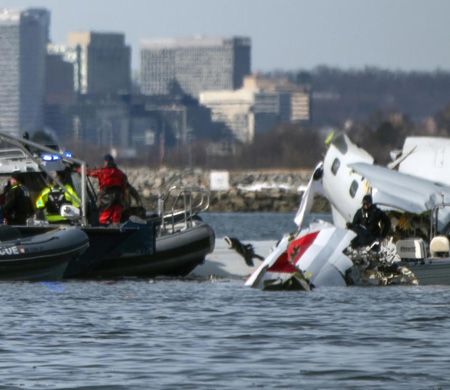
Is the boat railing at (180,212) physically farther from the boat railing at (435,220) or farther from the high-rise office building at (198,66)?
the high-rise office building at (198,66)

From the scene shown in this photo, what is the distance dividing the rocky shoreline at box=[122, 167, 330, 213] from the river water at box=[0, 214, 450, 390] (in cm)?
4715

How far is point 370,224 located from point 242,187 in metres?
64.1

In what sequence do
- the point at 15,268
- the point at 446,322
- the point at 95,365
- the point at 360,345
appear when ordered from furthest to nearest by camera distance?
the point at 15,268 → the point at 446,322 → the point at 360,345 → the point at 95,365

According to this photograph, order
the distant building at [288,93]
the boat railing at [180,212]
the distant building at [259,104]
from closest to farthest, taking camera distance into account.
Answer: the boat railing at [180,212] < the distant building at [288,93] < the distant building at [259,104]

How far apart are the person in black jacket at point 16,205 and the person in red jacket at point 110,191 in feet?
3.93

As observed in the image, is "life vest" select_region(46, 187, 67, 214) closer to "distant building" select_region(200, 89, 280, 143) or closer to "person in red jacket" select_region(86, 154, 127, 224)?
"person in red jacket" select_region(86, 154, 127, 224)

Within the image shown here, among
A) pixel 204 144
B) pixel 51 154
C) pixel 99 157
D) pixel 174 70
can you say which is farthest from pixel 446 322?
pixel 174 70

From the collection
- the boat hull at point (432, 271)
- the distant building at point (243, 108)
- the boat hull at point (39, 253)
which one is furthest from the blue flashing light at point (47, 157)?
the distant building at point (243, 108)

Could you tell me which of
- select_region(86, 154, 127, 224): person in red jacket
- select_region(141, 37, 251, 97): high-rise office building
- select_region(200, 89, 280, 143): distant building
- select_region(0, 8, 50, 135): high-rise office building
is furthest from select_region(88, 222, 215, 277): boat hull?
select_region(141, 37, 251, 97): high-rise office building

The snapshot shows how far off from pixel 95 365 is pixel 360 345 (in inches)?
98.5

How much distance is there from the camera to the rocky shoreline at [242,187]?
2817 inches

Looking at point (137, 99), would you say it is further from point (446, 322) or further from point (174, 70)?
point (446, 322)

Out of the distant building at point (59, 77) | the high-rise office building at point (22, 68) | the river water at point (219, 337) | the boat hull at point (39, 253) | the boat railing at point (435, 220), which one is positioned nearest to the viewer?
the river water at point (219, 337)

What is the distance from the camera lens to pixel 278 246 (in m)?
18.7
